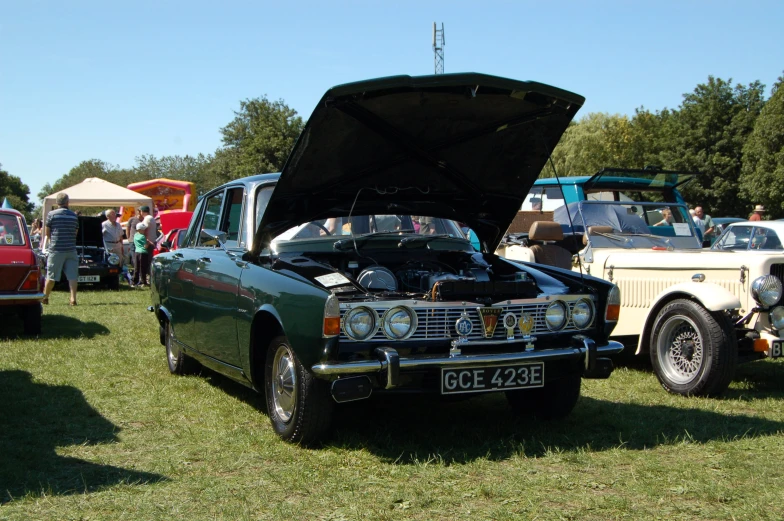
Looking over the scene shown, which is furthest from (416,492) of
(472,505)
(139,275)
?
(139,275)

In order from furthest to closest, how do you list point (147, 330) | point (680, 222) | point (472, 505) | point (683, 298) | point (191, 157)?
point (191, 157) < point (147, 330) < point (680, 222) < point (683, 298) < point (472, 505)

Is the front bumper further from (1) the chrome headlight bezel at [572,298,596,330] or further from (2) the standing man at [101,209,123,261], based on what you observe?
(2) the standing man at [101,209,123,261]

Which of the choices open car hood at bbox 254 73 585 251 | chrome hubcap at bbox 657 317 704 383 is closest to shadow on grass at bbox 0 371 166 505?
open car hood at bbox 254 73 585 251

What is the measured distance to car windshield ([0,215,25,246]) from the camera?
10169 mm

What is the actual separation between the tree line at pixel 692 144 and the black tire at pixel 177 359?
36.7 m

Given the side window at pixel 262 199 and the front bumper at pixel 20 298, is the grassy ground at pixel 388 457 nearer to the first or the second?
the side window at pixel 262 199

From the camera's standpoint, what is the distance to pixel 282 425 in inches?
194

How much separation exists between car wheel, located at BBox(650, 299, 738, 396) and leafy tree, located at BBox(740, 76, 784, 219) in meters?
35.7

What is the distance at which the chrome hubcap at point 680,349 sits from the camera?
6.58m

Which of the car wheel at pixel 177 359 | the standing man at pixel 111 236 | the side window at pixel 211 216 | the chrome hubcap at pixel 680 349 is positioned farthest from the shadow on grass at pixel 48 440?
the standing man at pixel 111 236

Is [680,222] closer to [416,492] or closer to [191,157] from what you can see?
[416,492]

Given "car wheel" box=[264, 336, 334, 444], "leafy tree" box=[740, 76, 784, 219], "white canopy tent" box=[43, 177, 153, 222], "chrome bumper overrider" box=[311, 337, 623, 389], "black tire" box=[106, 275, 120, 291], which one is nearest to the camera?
"chrome bumper overrider" box=[311, 337, 623, 389]

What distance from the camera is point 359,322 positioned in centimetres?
448

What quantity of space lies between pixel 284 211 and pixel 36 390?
9.32ft
